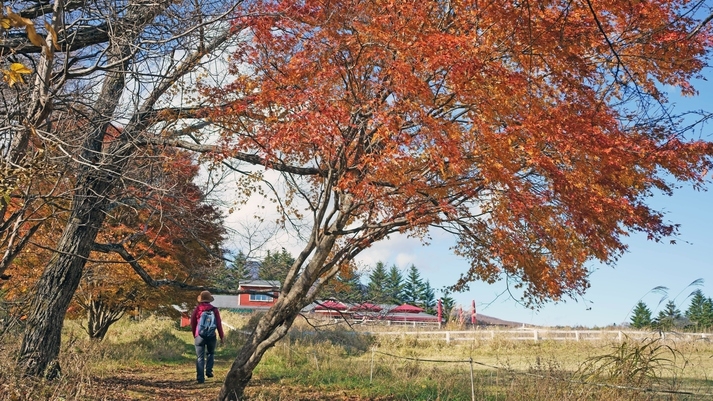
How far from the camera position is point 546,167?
736cm

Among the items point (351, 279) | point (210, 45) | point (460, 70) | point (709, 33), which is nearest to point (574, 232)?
point (460, 70)

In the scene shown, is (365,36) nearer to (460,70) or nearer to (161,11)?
(460,70)

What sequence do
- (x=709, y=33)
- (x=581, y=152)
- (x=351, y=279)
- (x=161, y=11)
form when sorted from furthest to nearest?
(x=351, y=279), (x=709, y=33), (x=581, y=152), (x=161, y=11)

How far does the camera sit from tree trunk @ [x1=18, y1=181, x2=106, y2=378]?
29.2 feet

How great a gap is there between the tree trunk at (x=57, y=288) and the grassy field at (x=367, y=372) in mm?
311

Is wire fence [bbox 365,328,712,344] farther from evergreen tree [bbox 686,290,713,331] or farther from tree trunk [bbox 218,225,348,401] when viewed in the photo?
tree trunk [bbox 218,225,348,401]

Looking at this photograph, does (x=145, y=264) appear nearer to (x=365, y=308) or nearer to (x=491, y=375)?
(x=365, y=308)

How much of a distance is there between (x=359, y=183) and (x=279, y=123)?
4.79 feet

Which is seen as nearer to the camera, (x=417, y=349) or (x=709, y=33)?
(x=709, y=33)

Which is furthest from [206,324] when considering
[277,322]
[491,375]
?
[491,375]

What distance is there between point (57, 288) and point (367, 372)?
20.4 feet

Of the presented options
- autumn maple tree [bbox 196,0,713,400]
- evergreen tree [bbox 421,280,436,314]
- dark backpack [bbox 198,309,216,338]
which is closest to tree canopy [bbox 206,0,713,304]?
autumn maple tree [bbox 196,0,713,400]

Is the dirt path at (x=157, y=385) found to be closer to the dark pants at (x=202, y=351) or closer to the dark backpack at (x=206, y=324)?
the dark pants at (x=202, y=351)

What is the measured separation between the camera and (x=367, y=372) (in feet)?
40.9
